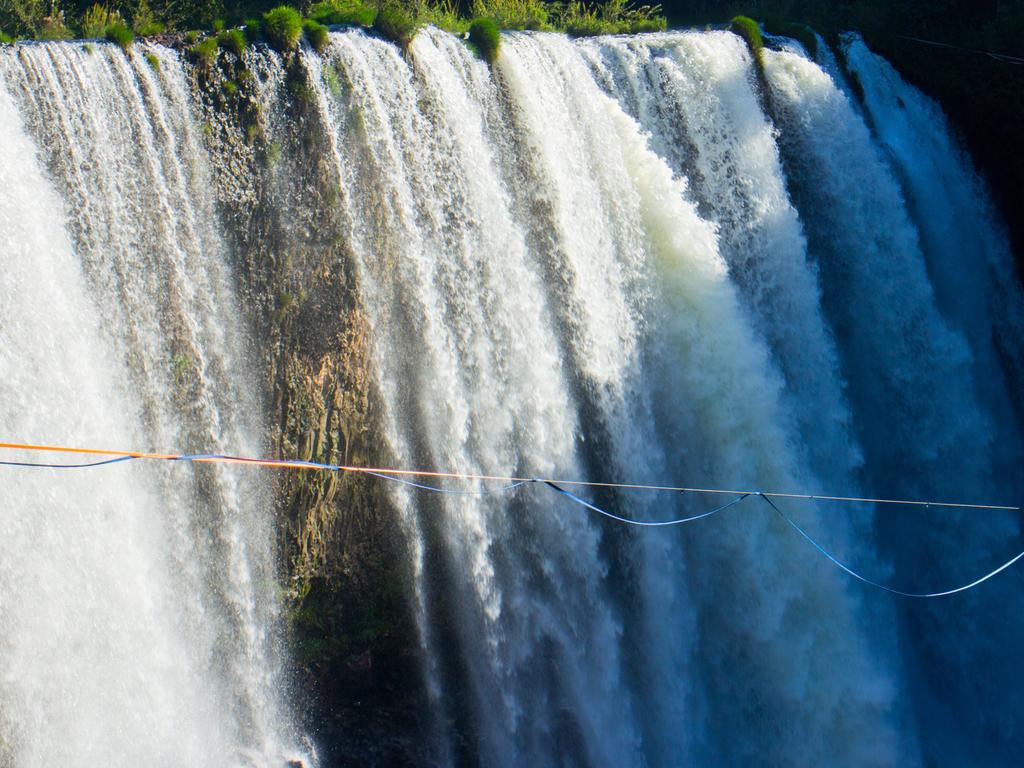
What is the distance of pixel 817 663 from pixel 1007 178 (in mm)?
8208

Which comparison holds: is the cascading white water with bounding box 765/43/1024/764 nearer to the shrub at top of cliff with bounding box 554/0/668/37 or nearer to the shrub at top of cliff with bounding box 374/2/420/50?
the shrub at top of cliff with bounding box 554/0/668/37

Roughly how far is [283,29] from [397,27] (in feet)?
3.79

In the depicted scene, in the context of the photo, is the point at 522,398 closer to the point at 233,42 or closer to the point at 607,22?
the point at 233,42

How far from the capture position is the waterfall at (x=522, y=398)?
329 inches

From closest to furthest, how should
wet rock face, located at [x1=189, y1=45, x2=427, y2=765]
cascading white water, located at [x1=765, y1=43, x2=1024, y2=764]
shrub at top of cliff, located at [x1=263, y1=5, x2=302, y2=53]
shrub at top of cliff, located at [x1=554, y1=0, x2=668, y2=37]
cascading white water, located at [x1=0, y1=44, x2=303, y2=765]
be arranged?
cascading white water, located at [x1=0, y1=44, x2=303, y2=765] < wet rock face, located at [x1=189, y1=45, x2=427, y2=765] < shrub at top of cliff, located at [x1=263, y1=5, x2=302, y2=53] < cascading white water, located at [x1=765, y1=43, x2=1024, y2=764] < shrub at top of cliff, located at [x1=554, y1=0, x2=668, y2=37]

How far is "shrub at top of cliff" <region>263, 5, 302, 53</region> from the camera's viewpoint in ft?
32.1

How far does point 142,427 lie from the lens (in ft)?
28.1

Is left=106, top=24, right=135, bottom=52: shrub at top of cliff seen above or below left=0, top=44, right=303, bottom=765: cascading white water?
above

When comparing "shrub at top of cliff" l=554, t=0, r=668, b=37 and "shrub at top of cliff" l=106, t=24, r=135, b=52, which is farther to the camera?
"shrub at top of cliff" l=554, t=0, r=668, b=37

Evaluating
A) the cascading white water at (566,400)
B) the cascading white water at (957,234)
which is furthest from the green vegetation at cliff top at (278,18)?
the cascading white water at (957,234)

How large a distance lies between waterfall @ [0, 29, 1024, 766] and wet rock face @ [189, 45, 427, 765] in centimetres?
7

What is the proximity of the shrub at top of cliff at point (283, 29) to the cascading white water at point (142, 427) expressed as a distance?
0.98 m

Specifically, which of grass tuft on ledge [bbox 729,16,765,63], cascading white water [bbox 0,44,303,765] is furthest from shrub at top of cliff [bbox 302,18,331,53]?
grass tuft on ledge [bbox 729,16,765,63]

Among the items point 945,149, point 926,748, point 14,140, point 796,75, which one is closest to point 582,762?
point 926,748
